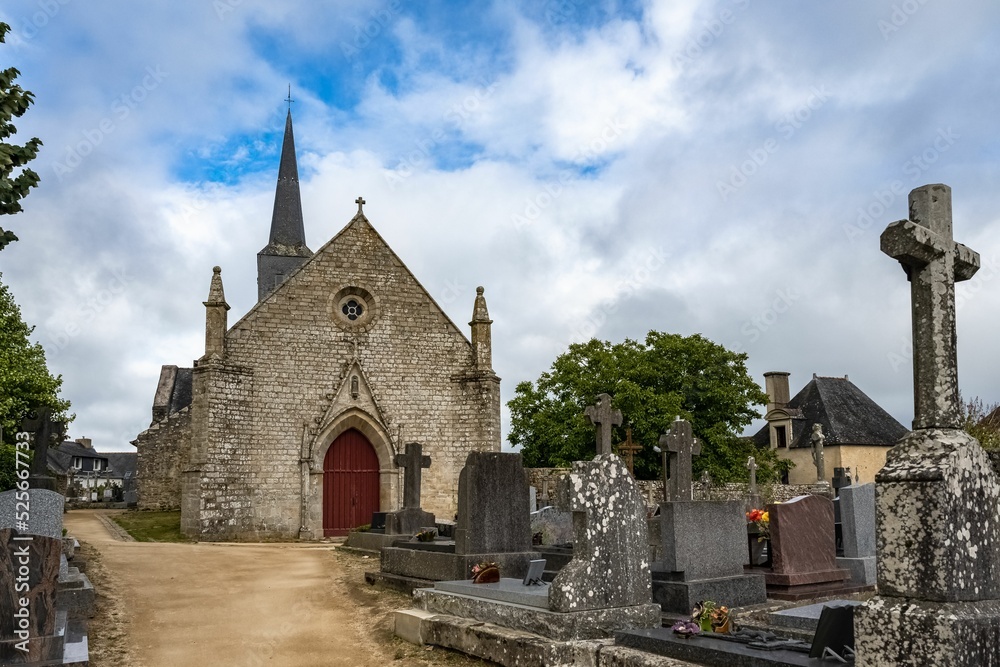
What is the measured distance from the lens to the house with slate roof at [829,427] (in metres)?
36.5

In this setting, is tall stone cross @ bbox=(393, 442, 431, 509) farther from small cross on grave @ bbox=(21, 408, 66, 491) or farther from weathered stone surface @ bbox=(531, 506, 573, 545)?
small cross on grave @ bbox=(21, 408, 66, 491)

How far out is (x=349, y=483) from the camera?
891 inches

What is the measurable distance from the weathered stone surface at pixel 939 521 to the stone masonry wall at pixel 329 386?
18864mm

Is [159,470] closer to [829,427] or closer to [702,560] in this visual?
[702,560]

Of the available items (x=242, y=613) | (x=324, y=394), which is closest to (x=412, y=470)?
(x=242, y=613)

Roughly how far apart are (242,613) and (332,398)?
12097mm

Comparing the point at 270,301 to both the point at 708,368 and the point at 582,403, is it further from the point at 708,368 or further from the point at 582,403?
the point at 708,368

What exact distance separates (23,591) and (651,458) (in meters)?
25.8

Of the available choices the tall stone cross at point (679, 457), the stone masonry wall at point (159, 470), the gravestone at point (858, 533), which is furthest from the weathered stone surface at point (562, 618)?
the stone masonry wall at point (159, 470)

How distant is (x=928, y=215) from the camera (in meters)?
4.32

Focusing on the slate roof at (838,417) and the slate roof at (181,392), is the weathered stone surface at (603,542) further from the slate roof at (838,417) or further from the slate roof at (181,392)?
the slate roof at (181,392)

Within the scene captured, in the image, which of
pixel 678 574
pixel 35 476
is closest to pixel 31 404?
pixel 35 476

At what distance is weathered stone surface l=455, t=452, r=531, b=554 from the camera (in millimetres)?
10250

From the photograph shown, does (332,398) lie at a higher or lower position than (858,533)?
higher
